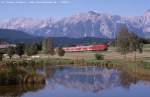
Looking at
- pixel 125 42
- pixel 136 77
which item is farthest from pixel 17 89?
pixel 125 42

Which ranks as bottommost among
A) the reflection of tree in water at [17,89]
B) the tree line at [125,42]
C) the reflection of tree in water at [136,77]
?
the reflection of tree in water at [136,77]

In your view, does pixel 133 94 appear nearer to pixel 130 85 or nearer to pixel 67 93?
pixel 67 93

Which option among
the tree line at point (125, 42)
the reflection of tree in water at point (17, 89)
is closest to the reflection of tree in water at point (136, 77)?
the reflection of tree in water at point (17, 89)

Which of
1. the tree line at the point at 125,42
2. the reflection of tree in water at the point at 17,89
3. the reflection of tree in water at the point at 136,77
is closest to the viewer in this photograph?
the reflection of tree in water at the point at 17,89

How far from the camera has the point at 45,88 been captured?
183 feet

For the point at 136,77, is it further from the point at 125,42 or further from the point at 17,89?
the point at 125,42

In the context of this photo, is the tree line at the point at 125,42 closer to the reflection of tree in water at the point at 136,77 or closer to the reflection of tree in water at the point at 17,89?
the reflection of tree in water at the point at 136,77

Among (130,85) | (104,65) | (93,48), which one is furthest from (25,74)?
(93,48)

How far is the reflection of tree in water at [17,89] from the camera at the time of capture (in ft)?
164

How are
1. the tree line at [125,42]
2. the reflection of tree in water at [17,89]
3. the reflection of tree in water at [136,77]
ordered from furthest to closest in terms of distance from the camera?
the tree line at [125,42]
the reflection of tree in water at [136,77]
the reflection of tree in water at [17,89]

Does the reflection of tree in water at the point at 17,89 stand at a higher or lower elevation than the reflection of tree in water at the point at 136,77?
higher

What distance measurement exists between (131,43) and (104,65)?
27.9ft

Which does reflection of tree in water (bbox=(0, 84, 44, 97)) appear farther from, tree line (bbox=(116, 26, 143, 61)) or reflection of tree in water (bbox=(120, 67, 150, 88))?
tree line (bbox=(116, 26, 143, 61))

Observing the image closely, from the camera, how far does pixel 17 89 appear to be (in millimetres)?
53719
